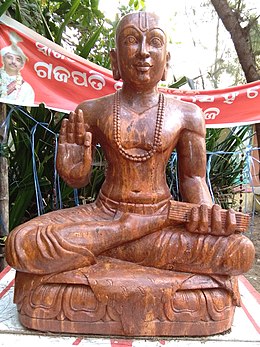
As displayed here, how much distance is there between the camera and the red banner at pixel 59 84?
2.11 meters

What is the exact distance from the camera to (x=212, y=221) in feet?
4.32

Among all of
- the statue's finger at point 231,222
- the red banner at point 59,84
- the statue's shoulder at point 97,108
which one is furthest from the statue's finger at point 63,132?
the red banner at point 59,84

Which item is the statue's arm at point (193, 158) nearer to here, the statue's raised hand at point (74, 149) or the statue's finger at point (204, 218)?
the statue's finger at point (204, 218)

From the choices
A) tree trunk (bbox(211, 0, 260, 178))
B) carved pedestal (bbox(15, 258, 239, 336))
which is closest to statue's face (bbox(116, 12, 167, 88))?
carved pedestal (bbox(15, 258, 239, 336))

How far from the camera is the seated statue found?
4.24 feet

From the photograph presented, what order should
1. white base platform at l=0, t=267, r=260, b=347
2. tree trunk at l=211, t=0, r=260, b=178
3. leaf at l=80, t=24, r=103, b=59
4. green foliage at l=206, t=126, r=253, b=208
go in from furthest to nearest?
tree trunk at l=211, t=0, r=260, b=178, green foliage at l=206, t=126, r=253, b=208, leaf at l=80, t=24, r=103, b=59, white base platform at l=0, t=267, r=260, b=347

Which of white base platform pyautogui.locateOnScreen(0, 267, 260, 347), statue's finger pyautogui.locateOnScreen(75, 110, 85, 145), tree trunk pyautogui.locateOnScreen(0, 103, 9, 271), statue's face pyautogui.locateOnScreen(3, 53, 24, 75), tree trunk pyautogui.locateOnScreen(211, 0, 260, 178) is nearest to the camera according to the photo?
white base platform pyautogui.locateOnScreen(0, 267, 260, 347)

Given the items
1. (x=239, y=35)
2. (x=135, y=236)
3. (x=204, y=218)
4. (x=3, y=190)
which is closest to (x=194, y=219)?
(x=204, y=218)

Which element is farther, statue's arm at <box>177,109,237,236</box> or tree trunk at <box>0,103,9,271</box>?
tree trunk at <box>0,103,9,271</box>

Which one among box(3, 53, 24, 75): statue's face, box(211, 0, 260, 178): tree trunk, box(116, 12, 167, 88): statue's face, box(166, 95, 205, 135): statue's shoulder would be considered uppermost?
box(211, 0, 260, 178): tree trunk

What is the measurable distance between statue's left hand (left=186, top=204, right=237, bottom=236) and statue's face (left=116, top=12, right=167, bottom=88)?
0.53 meters

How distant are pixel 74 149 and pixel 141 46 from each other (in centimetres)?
45

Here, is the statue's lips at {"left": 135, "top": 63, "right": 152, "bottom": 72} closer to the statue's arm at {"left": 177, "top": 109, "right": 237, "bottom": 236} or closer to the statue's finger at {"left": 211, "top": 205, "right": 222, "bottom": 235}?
the statue's arm at {"left": 177, "top": 109, "right": 237, "bottom": 236}

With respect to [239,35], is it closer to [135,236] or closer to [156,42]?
[156,42]
